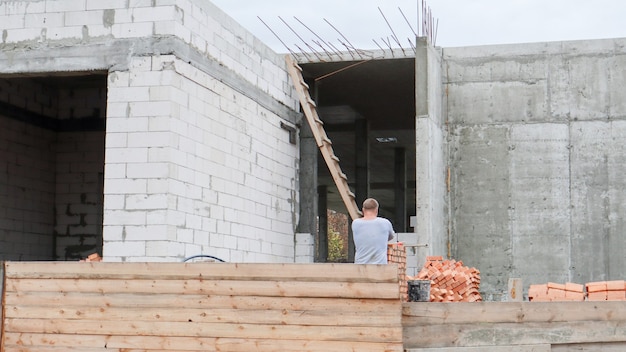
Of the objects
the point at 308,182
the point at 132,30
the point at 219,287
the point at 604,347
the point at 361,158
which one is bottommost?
the point at 604,347

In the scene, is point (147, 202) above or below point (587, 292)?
above

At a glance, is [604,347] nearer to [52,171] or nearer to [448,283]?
[448,283]

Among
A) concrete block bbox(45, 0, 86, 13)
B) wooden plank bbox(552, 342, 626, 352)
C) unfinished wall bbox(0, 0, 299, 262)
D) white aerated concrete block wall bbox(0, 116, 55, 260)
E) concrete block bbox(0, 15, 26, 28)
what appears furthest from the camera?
white aerated concrete block wall bbox(0, 116, 55, 260)

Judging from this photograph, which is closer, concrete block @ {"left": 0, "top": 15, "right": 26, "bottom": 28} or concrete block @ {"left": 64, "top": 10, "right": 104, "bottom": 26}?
concrete block @ {"left": 64, "top": 10, "right": 104, "bottom": 26}

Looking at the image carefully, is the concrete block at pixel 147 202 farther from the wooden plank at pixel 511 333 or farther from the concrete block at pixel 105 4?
the wooden plank at pixel 511 333

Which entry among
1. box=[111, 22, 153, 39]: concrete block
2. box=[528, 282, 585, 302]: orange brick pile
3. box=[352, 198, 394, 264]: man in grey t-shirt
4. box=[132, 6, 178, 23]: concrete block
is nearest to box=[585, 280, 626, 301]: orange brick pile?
box=[528, 282, 585, 302]: orange brick pile

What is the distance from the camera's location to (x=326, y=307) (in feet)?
26.4

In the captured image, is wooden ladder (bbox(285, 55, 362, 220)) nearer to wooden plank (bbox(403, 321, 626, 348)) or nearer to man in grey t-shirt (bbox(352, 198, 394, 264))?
man in grey t-shirt (bbox(352, 198, 394, 264))

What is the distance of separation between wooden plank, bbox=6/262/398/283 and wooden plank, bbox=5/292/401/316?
18cm

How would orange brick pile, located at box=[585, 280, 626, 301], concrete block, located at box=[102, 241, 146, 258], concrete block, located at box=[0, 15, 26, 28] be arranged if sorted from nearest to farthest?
orange brick pile, located at box=[585, 280, 626, 301], concrete block, located at box=[102, 241, 146, 258], concrete block, located at box=[0, 15, 26, 28]

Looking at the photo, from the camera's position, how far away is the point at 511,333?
28.2 ft

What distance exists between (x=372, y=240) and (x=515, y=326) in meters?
1.68

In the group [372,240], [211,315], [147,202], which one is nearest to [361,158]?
[147,202]

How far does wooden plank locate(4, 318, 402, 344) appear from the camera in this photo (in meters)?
7.92
